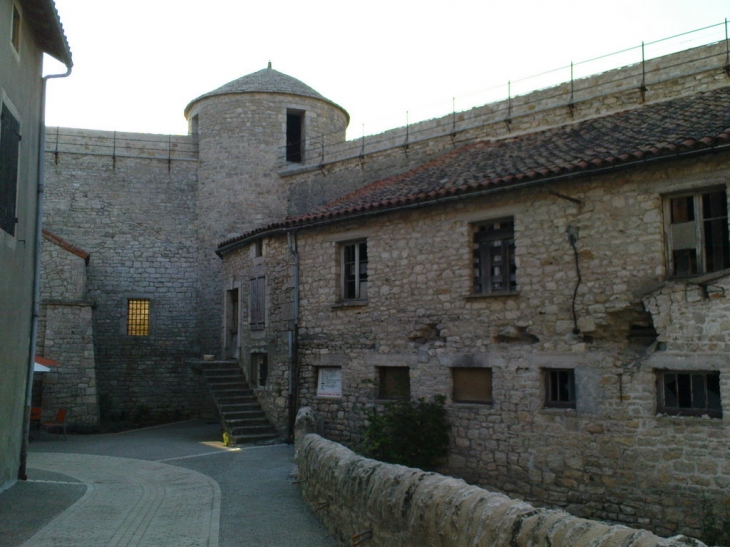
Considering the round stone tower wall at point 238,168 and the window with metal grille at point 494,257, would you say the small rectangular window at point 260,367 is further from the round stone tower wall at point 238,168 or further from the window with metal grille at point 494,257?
the window with metal grille at point 494,257

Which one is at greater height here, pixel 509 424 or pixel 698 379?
pixel 698 379

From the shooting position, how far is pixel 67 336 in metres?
20.0

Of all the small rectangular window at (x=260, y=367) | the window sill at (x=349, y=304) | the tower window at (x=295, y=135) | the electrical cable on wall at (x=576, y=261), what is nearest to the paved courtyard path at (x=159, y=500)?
the small rectangular window at (x=260, y=367)

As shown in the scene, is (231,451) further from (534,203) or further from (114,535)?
(534,203)

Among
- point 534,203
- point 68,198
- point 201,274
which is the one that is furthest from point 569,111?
point 68,198

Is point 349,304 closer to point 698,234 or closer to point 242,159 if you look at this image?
point 698,234

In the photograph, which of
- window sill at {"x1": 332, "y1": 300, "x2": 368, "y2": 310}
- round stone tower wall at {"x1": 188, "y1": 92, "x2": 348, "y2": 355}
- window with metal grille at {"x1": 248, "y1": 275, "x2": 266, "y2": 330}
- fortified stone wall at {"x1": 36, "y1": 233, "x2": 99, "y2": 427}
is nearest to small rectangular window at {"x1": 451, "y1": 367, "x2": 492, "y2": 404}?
window sill at {"x1": 332, "y1": 300, "x2": 368, "y2": 310}

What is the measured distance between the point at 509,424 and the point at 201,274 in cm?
1397

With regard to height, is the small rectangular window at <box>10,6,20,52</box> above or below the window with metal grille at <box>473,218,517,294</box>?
above

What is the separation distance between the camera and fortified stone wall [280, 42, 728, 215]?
47.6ft

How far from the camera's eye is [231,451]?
15.3 meters

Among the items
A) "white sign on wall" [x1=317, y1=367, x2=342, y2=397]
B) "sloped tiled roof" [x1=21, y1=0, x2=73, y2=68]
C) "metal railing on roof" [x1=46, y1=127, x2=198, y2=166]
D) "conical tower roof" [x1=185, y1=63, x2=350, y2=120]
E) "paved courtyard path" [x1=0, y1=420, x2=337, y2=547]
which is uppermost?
"conical tower roof" [x1=185, y1=63, x2=350, y2=120]

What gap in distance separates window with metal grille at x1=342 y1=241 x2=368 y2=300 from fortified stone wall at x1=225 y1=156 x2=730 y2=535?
17.8 inches

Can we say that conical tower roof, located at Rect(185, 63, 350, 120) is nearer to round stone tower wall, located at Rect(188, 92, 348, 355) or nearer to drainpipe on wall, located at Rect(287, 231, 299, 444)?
round stone tower wall, located at Rect(188, 92, 348, 355)
